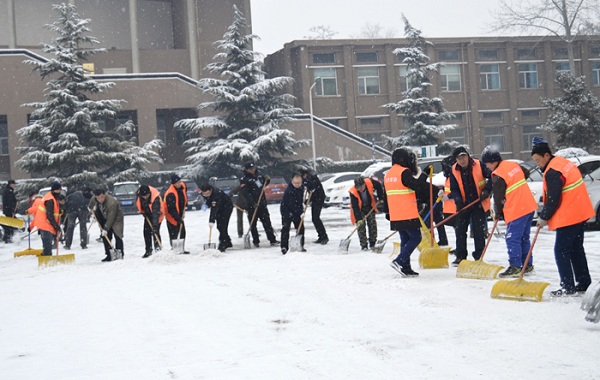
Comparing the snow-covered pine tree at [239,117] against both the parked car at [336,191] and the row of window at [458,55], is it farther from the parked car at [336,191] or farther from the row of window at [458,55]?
the row of window at [458,55]

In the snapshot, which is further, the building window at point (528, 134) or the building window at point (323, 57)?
the building window at point (528, 134)

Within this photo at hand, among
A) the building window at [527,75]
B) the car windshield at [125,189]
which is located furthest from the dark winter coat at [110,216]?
the building window at [527,75]

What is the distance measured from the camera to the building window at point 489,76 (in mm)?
55688

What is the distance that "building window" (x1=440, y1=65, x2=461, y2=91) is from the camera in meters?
54.6

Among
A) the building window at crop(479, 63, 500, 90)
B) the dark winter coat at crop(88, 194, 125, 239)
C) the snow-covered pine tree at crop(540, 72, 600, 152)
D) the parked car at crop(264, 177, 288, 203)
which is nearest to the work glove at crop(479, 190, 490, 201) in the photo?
the dark winter coat at crop(88, 194, 125, 239)

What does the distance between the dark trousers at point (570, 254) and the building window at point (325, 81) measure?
45232 millimetres

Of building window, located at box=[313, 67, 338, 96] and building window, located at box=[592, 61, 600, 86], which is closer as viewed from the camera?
building window, located at box=[313, 67, 338, 96]

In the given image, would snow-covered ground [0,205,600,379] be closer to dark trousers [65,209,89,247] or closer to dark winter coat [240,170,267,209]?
dark winter coat [240,170,267,209]

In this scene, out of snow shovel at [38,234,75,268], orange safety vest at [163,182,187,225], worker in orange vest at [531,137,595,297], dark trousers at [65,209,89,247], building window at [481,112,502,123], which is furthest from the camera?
building window at [481,112,502,123]

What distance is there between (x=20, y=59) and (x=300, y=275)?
34838 mm

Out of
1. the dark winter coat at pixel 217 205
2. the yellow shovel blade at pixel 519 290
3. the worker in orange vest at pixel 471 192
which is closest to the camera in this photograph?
the yellow shovel blade at pixel 519 290

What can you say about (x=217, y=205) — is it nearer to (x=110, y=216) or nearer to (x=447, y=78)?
(x=110, y=216)

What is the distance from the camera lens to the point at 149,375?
5.70 metres

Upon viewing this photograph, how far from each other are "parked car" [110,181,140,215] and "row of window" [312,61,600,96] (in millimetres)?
21922
